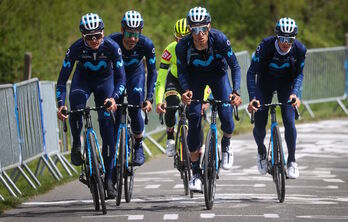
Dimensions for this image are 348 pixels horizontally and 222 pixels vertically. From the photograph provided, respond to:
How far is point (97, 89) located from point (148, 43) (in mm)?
1246

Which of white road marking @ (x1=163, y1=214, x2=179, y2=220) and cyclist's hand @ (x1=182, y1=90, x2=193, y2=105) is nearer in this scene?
white road marking @ (x1=163, y1=214, x2=179, y2=220)

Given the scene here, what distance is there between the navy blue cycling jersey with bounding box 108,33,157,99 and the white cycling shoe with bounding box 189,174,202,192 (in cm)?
155

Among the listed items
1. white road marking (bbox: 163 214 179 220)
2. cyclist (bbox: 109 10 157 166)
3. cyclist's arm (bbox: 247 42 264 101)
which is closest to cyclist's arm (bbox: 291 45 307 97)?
cyclist's arm (bbox: 247 42 264 101)

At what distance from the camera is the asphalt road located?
39.0 feet

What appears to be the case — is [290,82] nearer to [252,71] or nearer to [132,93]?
[252,71]

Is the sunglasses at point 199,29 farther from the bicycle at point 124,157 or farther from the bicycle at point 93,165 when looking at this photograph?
the bicycle at point 93,165

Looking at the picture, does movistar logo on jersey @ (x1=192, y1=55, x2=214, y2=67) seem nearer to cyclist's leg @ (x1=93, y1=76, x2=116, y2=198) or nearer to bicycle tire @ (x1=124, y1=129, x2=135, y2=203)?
cyclist's leg @ (x1=93, y1=76, x2=116, y2=198)

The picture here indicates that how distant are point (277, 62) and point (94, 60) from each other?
2181mm

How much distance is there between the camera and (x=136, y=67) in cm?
1389

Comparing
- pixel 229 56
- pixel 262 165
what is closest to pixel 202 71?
pixel 229 56

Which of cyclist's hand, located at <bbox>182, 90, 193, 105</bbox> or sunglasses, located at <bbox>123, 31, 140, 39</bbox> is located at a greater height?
sunglasses, located at <bbox>123, 31, 140, 39</bbox>

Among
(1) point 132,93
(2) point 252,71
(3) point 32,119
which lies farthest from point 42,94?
(2) point 252,71

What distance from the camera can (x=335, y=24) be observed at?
39.2 m

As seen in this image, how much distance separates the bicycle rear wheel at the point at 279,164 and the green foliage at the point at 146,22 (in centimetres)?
1223
